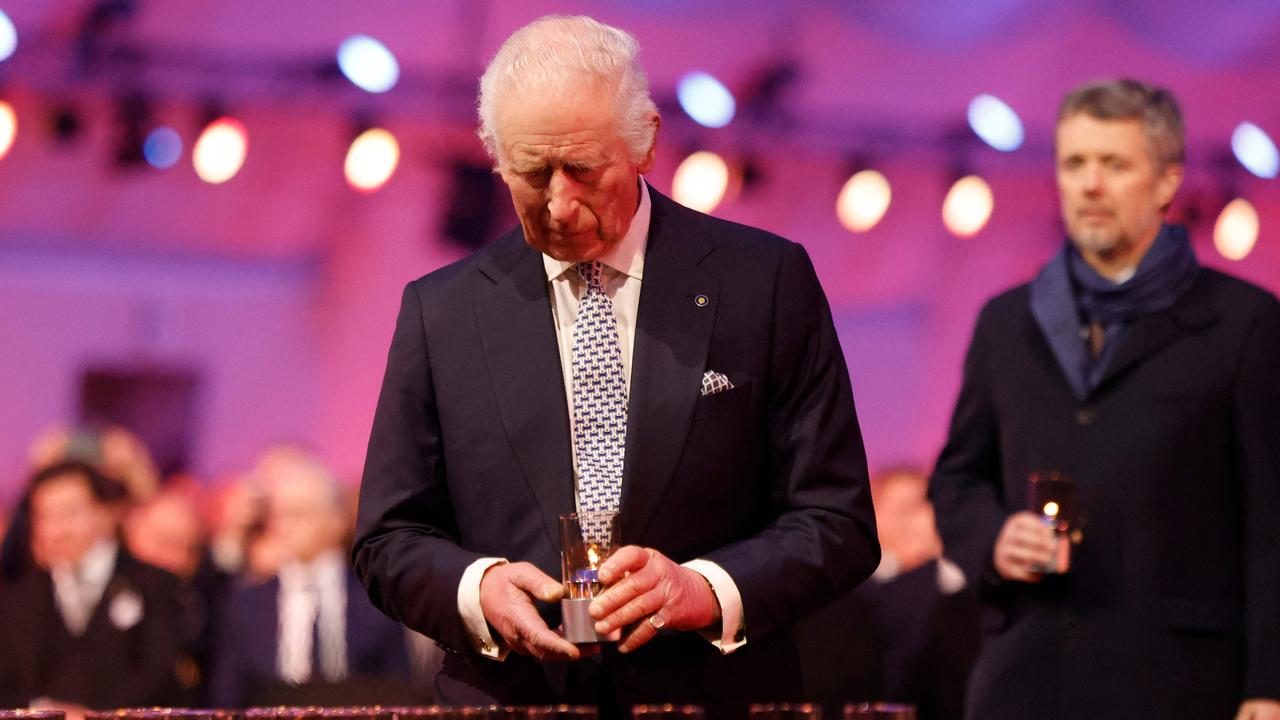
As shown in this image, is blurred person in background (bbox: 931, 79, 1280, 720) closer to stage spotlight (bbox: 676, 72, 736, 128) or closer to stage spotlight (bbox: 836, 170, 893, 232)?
stage spotlight (bbox: 676, 72, 736, 128)

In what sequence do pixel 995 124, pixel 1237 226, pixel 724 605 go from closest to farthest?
1. pixel 724 605
2. pixel 995 124
3. pixel 1237 226

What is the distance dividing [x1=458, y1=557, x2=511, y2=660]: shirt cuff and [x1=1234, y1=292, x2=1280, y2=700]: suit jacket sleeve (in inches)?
51.1

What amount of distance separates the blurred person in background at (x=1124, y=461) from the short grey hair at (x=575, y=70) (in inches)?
41.5

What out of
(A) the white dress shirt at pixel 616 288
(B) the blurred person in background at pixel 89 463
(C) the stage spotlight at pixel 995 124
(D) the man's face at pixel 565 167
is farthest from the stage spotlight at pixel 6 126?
(D) the man's face at pixel 565 167

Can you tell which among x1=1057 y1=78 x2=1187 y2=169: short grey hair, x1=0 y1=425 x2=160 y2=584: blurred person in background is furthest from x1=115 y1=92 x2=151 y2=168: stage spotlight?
x1=1057 y1=78 x2=1187 y2=169: short grey hair

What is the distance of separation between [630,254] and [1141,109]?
1185mm

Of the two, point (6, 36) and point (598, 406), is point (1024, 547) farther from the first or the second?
point (6, 36)

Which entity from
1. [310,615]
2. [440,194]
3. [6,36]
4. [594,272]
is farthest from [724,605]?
[440,194]

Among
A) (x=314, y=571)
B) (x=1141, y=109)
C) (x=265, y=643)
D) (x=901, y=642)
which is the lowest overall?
(x=901, y=642)

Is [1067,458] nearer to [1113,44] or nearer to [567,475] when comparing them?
[567,475]

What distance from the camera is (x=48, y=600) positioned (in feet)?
18.3

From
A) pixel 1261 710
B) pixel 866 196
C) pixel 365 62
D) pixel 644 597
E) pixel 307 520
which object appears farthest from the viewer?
pixel 866 196

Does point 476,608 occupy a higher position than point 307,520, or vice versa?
point 307,520

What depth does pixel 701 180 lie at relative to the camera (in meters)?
7.98
